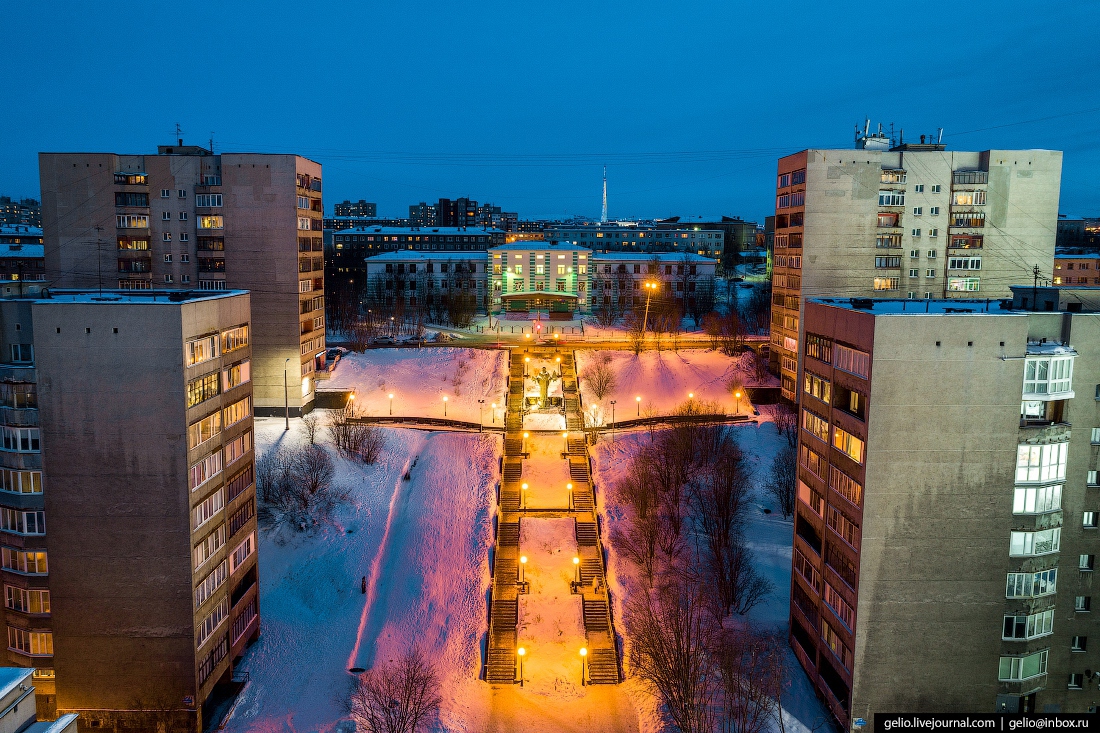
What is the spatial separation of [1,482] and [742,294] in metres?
101

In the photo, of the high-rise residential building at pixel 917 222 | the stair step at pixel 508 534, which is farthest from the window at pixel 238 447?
the high-rise residential building at pixel 917 222

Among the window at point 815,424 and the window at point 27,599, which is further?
the window at point 815,424

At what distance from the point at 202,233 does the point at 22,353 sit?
32225 mm

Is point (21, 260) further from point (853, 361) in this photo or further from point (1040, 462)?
point (1040, 462)

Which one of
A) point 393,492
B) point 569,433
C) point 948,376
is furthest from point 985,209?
point 393,492

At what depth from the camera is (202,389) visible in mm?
27891

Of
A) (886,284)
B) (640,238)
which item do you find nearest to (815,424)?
(886,284)

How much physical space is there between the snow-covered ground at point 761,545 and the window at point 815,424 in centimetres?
1010

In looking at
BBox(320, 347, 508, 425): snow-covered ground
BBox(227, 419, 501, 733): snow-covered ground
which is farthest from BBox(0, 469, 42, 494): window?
BBox(320, 347, 508, 425): snow-covered ground

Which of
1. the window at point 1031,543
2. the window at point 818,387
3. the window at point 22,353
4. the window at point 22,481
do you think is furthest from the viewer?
the window at point 818,387

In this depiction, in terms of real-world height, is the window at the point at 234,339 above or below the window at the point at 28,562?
above

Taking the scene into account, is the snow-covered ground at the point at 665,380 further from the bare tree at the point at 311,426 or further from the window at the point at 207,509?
the window at the point at 207,509

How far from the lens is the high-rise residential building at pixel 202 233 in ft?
181

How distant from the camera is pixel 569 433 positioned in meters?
55.6
